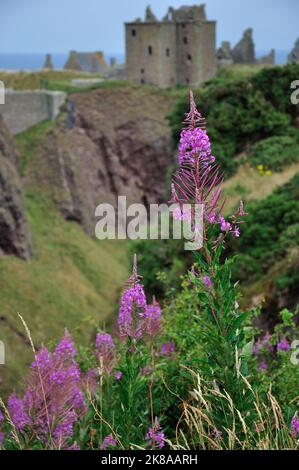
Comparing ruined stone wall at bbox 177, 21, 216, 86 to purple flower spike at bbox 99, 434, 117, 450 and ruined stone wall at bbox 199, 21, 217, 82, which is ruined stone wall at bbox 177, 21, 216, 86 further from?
purple flower spike at bbox 99, 434, 117, 450

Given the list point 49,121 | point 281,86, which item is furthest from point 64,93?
point 281,86

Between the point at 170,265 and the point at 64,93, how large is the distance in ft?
118

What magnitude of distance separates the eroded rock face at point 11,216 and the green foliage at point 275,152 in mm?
13377

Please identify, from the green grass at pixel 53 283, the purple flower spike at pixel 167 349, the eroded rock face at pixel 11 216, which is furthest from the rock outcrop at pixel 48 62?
the purple flower spike at pixel 167 349

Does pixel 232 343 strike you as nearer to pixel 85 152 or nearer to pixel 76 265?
pixel 76 265

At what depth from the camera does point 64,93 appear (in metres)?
52.3

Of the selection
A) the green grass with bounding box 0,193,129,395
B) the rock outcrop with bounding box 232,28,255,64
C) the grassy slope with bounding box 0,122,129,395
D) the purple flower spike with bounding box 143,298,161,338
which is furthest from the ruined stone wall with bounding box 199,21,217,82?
the purple flower spike with bounding box 143,298,161,338

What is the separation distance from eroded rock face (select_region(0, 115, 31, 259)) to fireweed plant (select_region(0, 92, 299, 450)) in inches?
1064

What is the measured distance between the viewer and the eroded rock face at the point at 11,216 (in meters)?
33.8

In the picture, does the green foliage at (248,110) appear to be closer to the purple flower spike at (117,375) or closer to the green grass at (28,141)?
the purple flower spike at (117,375)

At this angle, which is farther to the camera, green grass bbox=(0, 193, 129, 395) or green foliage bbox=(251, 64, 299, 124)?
green grass bbox=(0, 193, 129, 395)

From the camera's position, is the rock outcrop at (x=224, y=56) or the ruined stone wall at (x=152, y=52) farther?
the rock outcrop at (x=224, y=56)

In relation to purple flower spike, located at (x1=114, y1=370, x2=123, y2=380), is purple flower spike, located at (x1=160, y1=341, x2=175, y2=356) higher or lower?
lower

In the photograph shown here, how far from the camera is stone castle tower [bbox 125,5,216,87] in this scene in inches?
2122
